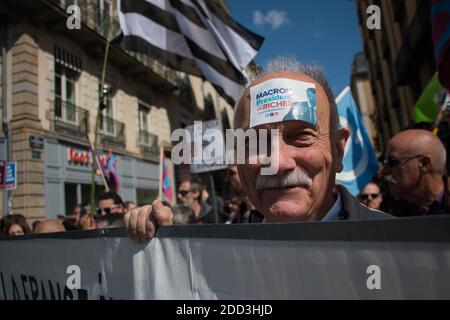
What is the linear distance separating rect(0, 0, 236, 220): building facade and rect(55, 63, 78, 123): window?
0.03m

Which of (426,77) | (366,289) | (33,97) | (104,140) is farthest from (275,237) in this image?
(104,140)

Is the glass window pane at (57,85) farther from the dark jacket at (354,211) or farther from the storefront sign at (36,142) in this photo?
the dark jacket at (354,211)

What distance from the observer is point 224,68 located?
15.5 feet

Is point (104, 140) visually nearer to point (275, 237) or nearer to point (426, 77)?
point (426, 77)

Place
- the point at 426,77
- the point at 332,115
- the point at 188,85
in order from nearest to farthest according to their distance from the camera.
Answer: the point at 332,115, the point at 426,77, the point at 188,85

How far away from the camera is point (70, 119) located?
11852mm

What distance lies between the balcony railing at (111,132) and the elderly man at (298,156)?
40.5 ft

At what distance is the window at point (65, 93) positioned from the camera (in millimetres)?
11506

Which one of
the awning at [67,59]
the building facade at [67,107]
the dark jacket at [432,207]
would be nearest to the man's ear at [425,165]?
the dark jacket at [432,207]

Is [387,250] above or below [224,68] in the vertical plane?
below

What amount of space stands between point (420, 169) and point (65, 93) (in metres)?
11.4

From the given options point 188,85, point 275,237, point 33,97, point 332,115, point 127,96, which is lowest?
point 275,237

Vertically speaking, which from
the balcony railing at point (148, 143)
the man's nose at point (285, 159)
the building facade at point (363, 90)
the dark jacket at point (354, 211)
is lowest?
the dark jacket at point (354, 211)

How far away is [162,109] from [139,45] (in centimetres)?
1390
